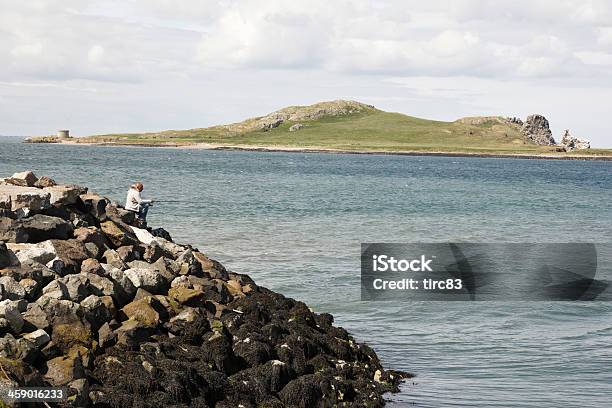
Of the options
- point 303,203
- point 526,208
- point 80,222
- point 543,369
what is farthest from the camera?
point 526,208

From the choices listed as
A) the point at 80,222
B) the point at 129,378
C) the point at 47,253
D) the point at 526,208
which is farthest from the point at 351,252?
the point at 526,208

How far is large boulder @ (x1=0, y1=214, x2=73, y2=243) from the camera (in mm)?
16508

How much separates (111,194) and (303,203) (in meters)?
12.3

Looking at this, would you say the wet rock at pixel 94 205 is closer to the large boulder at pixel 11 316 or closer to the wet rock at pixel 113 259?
the wet rock at pixel 113 259

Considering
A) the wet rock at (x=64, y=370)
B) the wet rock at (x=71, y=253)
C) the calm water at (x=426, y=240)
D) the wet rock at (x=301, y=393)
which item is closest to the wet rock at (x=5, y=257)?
the wet rock at (x=71, y=253)

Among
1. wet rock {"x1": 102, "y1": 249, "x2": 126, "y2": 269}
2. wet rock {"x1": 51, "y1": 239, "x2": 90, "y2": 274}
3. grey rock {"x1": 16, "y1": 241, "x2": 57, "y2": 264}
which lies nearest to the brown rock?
wet rock {"x1": 102, "y1": 249, "x2": 126, "y2": 269}

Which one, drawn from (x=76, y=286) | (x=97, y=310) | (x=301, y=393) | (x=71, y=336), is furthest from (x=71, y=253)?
(x=301, y=393)

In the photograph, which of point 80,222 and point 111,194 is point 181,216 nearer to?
point 111,194

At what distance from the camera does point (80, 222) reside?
60.2 feet

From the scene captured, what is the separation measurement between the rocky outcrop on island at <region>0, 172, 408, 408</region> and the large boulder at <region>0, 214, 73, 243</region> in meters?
0.03

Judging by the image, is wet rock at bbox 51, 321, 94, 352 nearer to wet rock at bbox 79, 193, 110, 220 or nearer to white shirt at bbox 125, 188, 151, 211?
wet rock at bbox 79, 193, 110, 220

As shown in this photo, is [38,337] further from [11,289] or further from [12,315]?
[11,289]

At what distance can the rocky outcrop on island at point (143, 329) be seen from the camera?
12.2 meters

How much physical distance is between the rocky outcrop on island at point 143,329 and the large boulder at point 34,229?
0.09 feet
